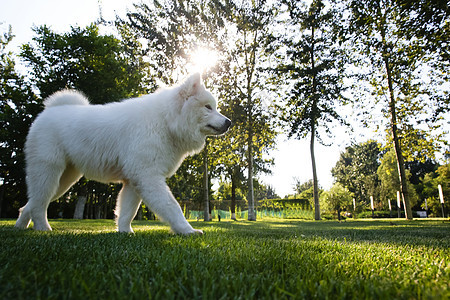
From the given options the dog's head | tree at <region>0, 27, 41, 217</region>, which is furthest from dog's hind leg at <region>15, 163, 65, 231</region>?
tree at <region>0, 27, 41, 217</region>

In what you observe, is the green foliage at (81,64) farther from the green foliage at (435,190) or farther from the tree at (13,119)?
the green foliage at (435,190)

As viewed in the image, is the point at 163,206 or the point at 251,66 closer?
the point at 163,206

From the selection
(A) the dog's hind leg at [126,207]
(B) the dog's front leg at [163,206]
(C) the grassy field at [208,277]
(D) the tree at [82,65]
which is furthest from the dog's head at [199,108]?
(D) the tree at [82,65]

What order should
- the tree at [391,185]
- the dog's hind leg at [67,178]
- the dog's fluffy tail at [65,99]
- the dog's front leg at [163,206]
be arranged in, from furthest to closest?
the tree at [391,185]
the dog's fluffy tail at [65,99]
the dog's hind leg at [67,178]
the dog's front leg at [163,206]

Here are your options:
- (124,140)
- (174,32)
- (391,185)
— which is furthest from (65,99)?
(391,185)

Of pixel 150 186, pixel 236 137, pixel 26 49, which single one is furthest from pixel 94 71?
pixel 150 186

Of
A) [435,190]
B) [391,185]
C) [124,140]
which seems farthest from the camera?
[435,190]

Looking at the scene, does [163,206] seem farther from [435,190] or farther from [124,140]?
[435,190]

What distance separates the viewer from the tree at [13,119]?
707 inches

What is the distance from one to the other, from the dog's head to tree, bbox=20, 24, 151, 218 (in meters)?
14.0

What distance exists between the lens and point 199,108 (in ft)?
13.4

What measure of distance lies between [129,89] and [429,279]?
19002 millimetres

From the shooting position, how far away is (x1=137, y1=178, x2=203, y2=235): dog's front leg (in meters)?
3.25

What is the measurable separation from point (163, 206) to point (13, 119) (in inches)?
828
